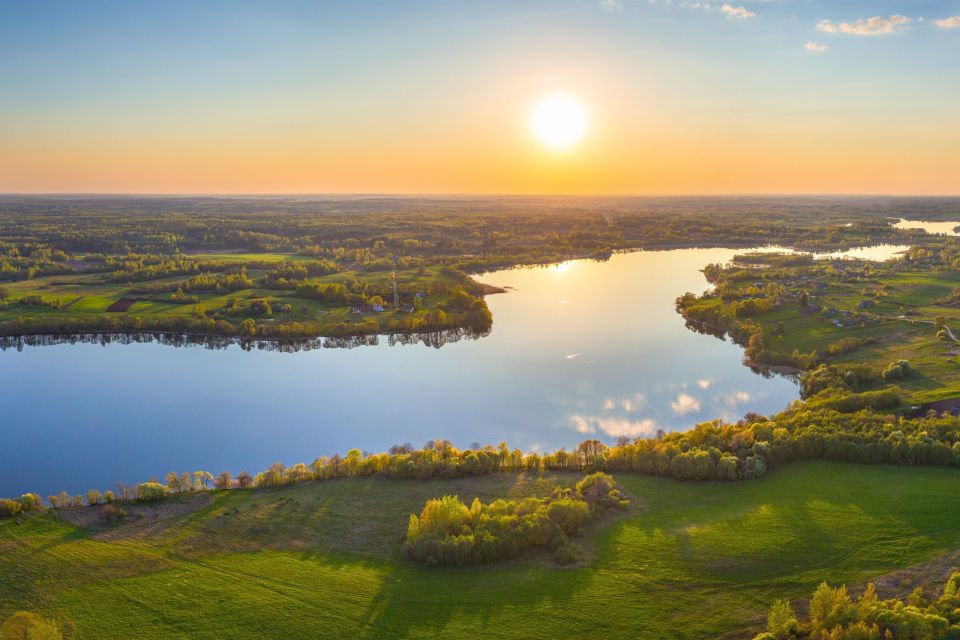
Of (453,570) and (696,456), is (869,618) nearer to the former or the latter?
(696,456)

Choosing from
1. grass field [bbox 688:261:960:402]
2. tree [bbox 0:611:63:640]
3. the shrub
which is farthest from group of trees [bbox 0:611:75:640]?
grass field [bbox 688:261:960:402]

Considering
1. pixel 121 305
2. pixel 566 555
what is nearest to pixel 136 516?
pixel 566 555

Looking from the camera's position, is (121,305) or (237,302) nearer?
(237,302)

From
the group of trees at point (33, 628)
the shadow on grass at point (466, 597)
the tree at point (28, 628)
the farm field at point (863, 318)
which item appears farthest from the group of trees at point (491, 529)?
the farm field at point (863, 318)

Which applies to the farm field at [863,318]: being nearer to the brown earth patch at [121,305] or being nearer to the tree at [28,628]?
the tree at [28,628]

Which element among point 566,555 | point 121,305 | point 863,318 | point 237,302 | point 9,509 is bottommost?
point 566,555

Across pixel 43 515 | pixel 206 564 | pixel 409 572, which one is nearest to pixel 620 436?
pixel 409 572

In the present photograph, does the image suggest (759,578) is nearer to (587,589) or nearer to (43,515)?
(587,589)

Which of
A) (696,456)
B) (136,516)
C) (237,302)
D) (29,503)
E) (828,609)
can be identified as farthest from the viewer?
(237,302)
